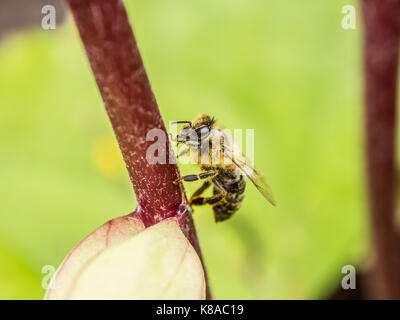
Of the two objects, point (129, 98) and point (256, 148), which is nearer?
point (129, 98)

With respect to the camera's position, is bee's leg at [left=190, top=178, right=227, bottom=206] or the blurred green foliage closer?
bee's leg at [left=190, top=178, right=227, bottom=206]

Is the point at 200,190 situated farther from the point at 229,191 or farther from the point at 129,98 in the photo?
the point at 129,98

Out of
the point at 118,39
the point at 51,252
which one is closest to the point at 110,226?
the point at 118,39

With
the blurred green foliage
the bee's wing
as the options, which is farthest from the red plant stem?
the blurred green foliage

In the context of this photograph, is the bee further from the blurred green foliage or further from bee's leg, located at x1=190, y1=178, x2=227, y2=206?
the blurred green foliage

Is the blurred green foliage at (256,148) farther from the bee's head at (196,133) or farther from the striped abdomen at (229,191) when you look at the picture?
the bee's head at (196,133)

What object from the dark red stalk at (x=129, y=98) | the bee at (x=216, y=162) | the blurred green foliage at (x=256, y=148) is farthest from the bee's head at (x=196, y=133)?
the blurred green foliage at (x=256, y=148)

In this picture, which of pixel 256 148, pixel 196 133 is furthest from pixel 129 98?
pixel 256 148

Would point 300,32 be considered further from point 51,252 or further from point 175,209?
point 175,209

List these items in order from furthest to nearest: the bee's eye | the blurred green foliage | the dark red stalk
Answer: the blurred green foliage
the bee's eye
the dark red stalk
